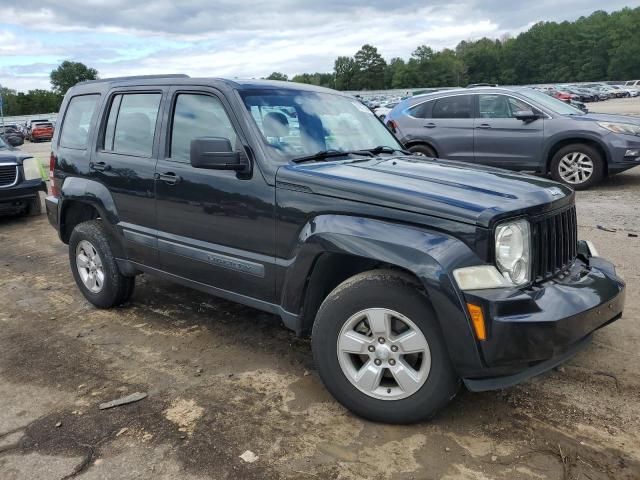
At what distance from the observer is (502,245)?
9.14 ft

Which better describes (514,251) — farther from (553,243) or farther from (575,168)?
(575,168)

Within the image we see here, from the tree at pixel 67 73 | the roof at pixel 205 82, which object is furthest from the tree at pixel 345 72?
the roof at pixel 205 82

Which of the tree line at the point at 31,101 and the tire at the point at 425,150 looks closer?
the tire at the point at 425,150

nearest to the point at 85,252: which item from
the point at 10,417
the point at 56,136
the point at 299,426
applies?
the point at 56,136

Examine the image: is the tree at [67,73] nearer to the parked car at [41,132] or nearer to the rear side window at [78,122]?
the parked car at [41,132]

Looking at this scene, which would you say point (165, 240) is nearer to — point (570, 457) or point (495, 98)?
point (570, 457)

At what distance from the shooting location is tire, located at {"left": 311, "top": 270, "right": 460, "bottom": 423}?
2.84 metres

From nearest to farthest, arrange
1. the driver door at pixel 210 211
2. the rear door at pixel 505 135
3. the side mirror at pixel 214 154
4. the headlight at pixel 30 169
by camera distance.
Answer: the side mirror at pixel 214 154, the driver door at pixel 210 211, the headlight at pixel 30 169, the rear door at pixel 505 135

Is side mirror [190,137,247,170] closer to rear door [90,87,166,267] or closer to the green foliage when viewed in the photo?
rear door [90,87,166,267]

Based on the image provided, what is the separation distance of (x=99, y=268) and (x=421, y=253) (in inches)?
125

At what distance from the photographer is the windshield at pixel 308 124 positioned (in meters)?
3.72

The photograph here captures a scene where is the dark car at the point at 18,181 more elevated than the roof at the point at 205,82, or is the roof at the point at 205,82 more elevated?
the roof at the point at 205,82

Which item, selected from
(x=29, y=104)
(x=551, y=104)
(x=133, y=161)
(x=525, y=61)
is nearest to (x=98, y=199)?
(x=133, y=161)

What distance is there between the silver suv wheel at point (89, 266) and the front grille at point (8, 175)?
16.1 feet
